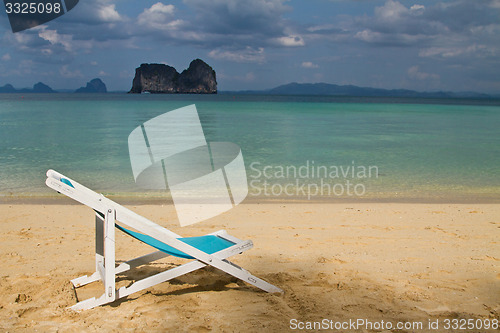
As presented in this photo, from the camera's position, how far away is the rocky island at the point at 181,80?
6024 inches

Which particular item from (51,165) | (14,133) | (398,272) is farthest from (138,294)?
(14,133)

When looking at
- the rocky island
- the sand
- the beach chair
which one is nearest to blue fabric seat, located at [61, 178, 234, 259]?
the beach chair

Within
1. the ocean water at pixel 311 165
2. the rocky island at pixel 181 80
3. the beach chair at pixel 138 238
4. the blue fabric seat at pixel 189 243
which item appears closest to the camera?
the beach chair at pixel 138 238

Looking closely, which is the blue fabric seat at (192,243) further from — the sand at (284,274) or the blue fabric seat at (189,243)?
the sand at (284,274)

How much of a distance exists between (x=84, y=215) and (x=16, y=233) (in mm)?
1131

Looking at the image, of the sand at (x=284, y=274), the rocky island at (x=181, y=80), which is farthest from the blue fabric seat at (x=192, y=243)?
the rocky island at (x=181, y=80)

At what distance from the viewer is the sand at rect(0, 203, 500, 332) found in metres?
3.01

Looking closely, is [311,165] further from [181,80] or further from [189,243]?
[181,80]

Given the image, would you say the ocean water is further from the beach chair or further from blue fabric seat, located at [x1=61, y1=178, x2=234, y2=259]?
the beach chair

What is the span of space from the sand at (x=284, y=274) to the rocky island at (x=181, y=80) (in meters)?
150

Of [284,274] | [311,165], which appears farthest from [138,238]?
[311,165]

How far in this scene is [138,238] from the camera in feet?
10.3

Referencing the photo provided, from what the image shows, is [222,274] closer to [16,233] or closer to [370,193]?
[16,233]

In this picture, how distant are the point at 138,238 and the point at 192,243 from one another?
520mm
